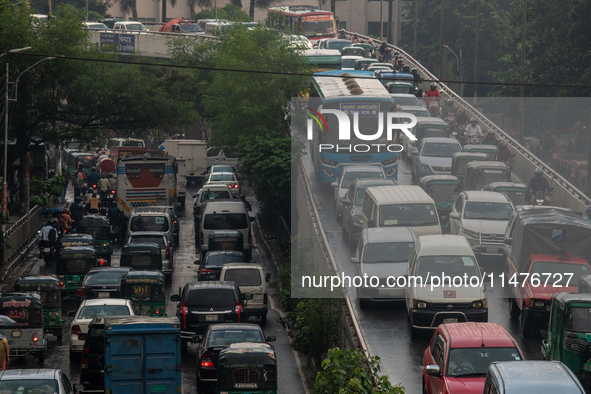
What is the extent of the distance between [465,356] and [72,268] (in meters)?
17.8

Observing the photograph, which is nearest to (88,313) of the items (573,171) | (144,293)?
(144,293)

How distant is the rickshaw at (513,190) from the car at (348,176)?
419 centimetres

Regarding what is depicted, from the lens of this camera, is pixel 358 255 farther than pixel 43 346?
Yes

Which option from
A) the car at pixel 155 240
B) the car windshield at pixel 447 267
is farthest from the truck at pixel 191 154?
the car windshield at pixel 447 267

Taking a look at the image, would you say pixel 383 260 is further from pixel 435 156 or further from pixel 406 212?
pixel 435 156

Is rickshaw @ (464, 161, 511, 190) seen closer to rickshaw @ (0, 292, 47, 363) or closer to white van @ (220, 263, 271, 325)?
white van @ (220, 263, 271, 325)

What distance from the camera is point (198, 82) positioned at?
66062 mm

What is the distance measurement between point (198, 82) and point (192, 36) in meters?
6.77

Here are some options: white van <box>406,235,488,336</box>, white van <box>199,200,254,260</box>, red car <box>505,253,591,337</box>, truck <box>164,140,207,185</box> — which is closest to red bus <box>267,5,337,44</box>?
truck <box>164,140,207,185</box>

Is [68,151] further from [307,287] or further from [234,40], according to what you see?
[307,287]

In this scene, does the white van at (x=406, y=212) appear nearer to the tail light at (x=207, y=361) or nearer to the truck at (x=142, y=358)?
the tail light at (x=207, y=361)

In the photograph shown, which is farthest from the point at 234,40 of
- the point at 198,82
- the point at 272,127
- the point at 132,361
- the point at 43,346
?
the point at 132,361

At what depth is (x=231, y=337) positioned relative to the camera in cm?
1986

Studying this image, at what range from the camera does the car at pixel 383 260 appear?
78.7 feet
